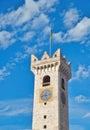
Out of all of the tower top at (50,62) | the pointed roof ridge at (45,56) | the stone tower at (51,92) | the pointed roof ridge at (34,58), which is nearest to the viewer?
the stone tower at (51,92)

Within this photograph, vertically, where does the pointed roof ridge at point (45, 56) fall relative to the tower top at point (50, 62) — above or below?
above

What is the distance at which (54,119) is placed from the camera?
71125mm

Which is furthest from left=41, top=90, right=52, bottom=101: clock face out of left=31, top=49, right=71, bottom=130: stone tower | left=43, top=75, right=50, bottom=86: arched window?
left=43, top=75, right=50, bottom=86: arched window

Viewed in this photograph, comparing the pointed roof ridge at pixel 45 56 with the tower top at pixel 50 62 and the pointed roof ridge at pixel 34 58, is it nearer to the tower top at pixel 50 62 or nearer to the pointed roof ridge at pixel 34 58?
the tower top at pixel 50 62

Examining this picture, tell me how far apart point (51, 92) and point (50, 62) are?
7431 millimetres

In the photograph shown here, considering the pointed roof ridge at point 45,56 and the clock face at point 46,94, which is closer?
the clock face at point 46,94

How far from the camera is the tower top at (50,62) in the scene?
255 ft

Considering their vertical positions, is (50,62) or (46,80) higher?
(50,62)

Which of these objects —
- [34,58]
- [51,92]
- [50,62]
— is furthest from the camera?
[34,58]

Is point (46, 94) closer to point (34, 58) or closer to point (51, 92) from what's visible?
point (51, 92)

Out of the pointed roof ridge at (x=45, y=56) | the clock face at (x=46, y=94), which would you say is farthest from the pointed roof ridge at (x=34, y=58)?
the clock face at (x=46, y=94)

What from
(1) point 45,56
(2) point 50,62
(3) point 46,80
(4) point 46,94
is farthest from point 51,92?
(1) point 45,56

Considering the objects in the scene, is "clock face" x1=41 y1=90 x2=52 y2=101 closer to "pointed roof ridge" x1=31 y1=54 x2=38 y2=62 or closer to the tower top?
the tower top

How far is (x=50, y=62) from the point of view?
78312 millimetres
